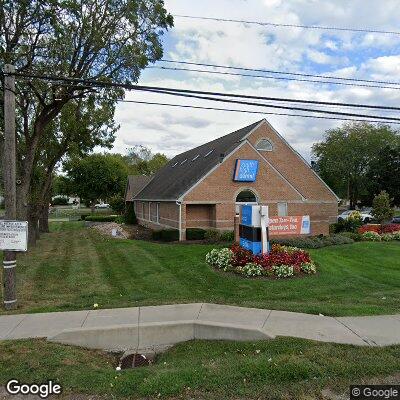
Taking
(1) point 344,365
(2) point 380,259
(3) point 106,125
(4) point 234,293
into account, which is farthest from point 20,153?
(1) point 344,365

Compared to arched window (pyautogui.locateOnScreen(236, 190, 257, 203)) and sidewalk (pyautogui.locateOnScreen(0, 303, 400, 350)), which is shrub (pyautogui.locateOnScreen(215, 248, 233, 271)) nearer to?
sidewalk (pyautogui.locateOnScreen(0, 303, 400, 350))

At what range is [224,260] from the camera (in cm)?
1346

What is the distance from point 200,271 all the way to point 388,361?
8.02 meters

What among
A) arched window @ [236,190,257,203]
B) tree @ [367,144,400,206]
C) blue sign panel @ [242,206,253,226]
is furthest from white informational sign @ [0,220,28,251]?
tree @ [367,144,400,206]

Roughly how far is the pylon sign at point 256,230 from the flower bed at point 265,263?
1.03ft

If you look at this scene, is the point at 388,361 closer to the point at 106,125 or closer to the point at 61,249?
the point at 61,249

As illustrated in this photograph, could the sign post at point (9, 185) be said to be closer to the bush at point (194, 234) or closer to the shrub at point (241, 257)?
the shrub at point (241, 257)

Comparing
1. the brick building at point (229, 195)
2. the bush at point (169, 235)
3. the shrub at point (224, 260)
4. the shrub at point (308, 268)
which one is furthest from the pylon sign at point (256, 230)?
the brick building at point (229, 195)

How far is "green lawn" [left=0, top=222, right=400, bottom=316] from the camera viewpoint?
930 cm

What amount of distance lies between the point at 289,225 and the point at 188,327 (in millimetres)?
13347

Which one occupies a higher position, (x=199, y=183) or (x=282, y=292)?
(x=199, y=183)

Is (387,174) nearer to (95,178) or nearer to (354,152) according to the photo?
(354,152)

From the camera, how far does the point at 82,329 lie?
22.8 ft

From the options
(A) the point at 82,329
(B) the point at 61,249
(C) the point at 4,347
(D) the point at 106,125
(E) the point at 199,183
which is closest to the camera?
(C) the point at 4,347
